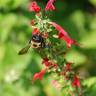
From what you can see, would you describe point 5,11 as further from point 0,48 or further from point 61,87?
point 61,87

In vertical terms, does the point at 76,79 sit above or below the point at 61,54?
below

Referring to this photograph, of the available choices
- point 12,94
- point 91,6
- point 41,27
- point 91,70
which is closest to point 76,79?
point 41,27

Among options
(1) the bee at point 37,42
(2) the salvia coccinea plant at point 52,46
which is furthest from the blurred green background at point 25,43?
(1) the bee at point 37,42

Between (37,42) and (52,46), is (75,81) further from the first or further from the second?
(37,42)

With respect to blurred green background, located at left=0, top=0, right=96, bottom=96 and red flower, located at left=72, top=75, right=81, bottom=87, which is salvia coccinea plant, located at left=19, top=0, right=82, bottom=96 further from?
blurred green background, located at left=0, top=0, right=96, bottom=96

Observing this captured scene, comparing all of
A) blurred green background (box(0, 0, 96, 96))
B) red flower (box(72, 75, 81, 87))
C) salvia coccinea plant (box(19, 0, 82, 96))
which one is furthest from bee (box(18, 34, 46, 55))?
blurred green background (box(0, 0, 96, 96))
